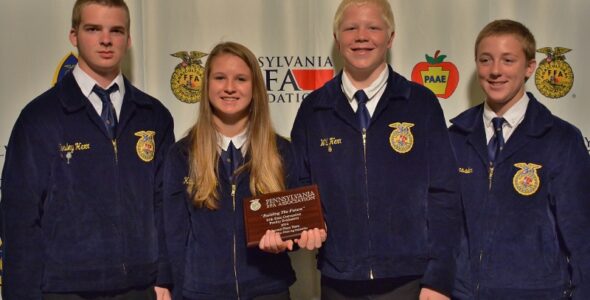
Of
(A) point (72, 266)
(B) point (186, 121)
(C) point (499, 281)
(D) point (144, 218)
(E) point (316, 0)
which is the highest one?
(E) point (316, 0)

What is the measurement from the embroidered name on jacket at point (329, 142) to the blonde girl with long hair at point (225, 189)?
20 cm

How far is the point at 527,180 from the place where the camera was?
2553 millimetres

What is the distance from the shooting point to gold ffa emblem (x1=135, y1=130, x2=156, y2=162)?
258 centimetres

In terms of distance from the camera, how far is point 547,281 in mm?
2510

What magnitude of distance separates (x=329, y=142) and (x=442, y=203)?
1.87ft

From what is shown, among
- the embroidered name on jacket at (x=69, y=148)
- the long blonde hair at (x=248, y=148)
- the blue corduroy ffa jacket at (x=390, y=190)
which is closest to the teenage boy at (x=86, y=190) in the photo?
the embroidered name on jacket at (x=69, y=148)

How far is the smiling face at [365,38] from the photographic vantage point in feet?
8.42

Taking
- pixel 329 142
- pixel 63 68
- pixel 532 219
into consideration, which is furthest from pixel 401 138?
pixel 63 68

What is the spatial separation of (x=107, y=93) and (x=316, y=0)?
1.28 m

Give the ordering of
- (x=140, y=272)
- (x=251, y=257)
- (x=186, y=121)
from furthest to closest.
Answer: (x=186, y=121)
(x=140, y=272)
(x=251, y=257)

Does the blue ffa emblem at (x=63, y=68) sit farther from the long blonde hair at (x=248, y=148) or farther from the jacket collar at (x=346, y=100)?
the jacket collar at (x=346, y=100)

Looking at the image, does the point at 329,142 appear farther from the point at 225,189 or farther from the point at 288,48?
the point at 288,48

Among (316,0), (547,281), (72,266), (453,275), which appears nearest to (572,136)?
(547,281)

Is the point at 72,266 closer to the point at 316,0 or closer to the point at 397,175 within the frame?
the point at 397,175
